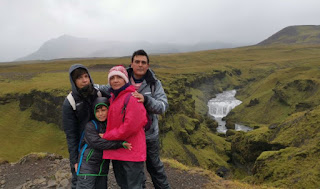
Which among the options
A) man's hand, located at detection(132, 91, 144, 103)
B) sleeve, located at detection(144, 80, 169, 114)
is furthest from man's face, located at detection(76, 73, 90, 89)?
sleeve, located at detection(144, 80, 169, 114)

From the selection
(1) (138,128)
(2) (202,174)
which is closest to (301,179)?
(2) (202,174)

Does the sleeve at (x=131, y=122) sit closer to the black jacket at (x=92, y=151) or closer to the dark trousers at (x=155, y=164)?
the black jacket at (x=92, y=151)

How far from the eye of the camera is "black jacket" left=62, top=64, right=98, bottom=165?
6.21 metres

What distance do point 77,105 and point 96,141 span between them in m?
1.17

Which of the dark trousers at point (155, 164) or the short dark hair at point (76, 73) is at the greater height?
the short dark hair at point (76, 73)

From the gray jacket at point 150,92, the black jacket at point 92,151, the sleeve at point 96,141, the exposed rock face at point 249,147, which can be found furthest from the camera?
the exposed rock face at point 249,147

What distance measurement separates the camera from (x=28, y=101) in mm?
34000

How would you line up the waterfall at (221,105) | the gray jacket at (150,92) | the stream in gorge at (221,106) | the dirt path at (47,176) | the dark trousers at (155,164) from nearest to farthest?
the gray jacket at (150,92), the dark trousers at (155,164), the dirt path at (47,176), the stream in gorge at (221,106), the waterfall at (221,105)

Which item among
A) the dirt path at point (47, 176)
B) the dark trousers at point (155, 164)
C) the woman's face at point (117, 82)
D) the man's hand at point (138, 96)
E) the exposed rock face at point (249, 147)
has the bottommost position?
the exposed rock face at point (249, 147)

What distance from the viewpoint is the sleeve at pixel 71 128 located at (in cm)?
621

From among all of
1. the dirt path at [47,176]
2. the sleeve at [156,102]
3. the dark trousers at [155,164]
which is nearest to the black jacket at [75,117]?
the sleeve at [156,102]

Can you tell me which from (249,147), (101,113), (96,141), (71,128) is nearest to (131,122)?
(101,113)

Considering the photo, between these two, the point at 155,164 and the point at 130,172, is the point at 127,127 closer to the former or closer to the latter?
the point at 130,172

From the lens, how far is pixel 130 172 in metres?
6.07
